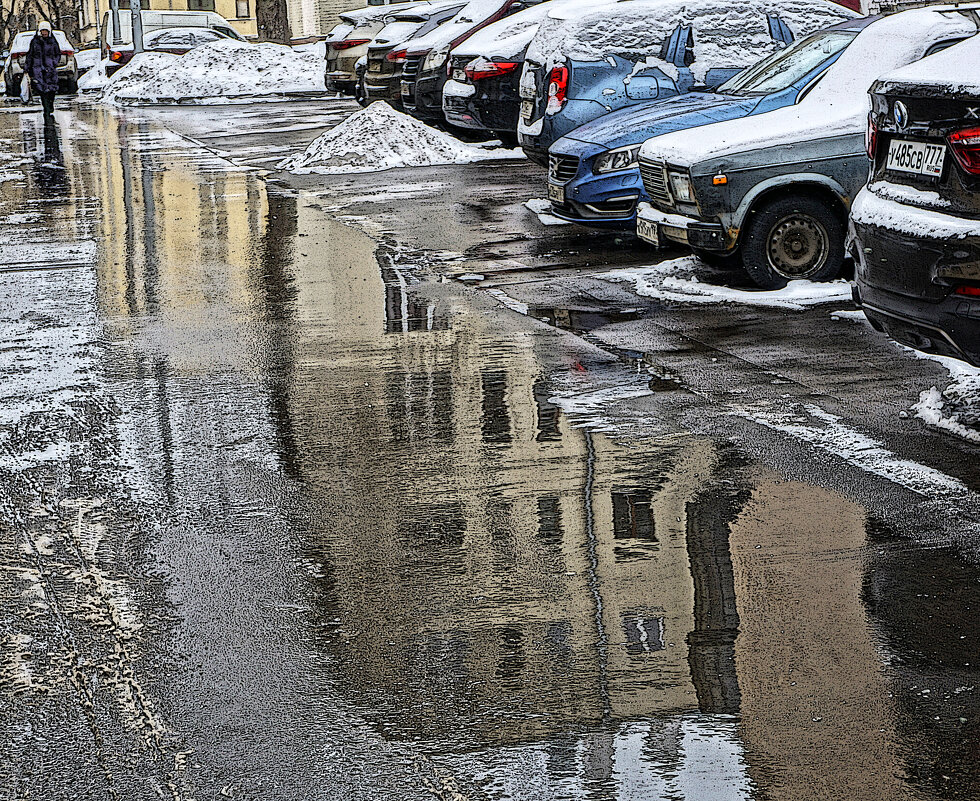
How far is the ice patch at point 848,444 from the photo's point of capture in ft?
17.9

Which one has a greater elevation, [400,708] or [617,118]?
[617,118]

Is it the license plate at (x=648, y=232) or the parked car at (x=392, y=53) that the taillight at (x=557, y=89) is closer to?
the license plate at (x=648, y=232)

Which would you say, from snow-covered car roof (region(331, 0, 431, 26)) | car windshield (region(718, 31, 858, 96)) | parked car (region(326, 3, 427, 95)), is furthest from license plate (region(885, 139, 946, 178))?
snow-covered car roof (region(331, 0, 431, 26))

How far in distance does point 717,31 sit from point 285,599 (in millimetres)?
10309

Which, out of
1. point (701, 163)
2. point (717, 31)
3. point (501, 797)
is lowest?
point (501, 797)

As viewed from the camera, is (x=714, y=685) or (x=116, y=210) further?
(x=116, y=210)

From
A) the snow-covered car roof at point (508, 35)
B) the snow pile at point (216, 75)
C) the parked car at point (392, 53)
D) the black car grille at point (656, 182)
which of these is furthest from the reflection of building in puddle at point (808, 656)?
the snow pile at point (216, 75)

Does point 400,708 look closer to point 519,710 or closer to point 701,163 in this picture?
point 519,710

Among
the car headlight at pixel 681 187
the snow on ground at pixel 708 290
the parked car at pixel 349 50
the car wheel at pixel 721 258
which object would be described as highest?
the parked car at pixel 349 50

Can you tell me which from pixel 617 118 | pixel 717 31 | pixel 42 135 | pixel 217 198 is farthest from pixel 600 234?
pixel 42 135

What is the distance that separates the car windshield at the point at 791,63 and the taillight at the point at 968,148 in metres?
5.22

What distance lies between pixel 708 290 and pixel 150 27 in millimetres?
41384

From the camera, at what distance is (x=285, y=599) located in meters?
4.55

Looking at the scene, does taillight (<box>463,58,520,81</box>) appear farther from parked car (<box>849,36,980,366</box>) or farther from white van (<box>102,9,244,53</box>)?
white van (<box>102,9,244,53</box>)
